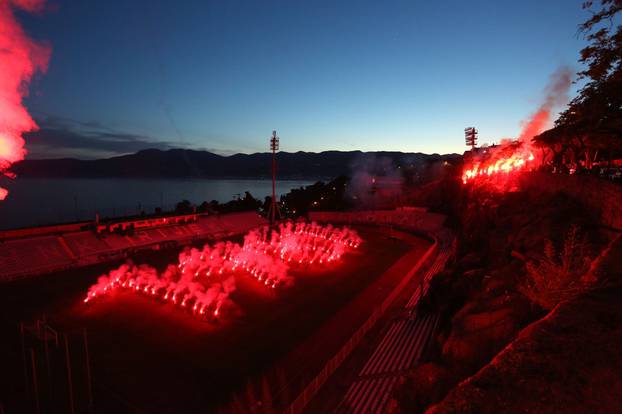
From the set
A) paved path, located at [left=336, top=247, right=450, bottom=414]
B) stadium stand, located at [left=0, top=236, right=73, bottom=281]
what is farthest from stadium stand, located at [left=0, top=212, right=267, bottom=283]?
paved path, located at [left=336, top=247, right=450, bottom=414]

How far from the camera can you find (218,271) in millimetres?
24328

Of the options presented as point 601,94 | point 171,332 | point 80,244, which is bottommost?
point 171,332

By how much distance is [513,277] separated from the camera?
10.6 meters

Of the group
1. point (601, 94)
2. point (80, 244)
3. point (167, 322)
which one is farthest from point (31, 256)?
point (601, 94)

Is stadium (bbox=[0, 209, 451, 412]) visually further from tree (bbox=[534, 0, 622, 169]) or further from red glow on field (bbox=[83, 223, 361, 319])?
tree (bbox=[534, 0, 622, 169])

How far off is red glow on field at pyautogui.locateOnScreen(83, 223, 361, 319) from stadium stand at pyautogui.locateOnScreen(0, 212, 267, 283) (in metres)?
3.48

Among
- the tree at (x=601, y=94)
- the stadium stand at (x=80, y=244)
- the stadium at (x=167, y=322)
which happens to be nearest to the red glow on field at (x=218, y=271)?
the stadium at (x=167, y=322)

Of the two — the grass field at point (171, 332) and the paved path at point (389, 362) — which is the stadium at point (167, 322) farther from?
the paved path at point (389, 362)

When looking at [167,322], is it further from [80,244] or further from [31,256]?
[80,244]

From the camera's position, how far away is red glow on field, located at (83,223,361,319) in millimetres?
18875

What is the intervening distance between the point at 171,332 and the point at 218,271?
8.62m

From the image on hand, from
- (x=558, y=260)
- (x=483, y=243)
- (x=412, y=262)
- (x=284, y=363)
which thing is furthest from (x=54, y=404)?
(x=412, y=262)

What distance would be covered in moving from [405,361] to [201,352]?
26.2 feet

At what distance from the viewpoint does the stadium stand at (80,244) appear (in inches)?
881
